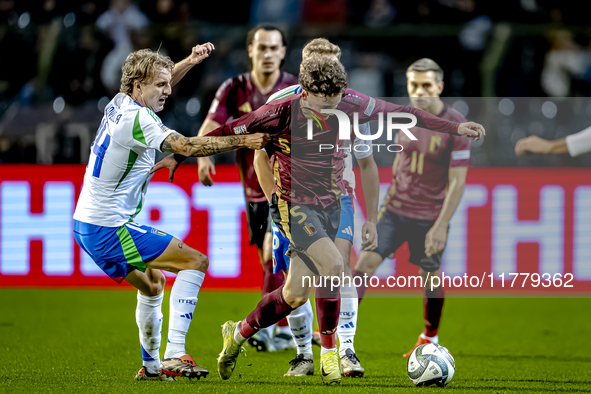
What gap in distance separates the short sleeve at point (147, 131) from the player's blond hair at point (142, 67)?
0.94ft

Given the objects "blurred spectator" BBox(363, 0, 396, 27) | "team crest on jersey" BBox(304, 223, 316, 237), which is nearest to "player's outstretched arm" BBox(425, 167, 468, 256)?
"team crest on jersey" BBox(304, 223, 316, 237)

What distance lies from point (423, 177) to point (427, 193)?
138 millimetres

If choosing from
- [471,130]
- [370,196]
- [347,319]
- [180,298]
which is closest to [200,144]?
[180,298]

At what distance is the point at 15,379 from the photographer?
14.0 ft

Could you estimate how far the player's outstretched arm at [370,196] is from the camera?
4762 mm

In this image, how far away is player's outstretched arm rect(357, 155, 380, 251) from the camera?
15.6 ft

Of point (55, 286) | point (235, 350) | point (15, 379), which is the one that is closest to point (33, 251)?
point (55, 286)

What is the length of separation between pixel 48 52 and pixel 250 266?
12.8 ft

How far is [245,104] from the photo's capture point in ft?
19.9

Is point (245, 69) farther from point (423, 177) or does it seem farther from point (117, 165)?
point (117, 165)

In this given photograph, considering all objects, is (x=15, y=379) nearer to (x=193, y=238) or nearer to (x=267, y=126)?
(x=267, y=126)

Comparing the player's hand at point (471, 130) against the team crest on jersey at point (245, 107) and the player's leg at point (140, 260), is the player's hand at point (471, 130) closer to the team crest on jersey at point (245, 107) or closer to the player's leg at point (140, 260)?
the player's leg at point (140, 260)


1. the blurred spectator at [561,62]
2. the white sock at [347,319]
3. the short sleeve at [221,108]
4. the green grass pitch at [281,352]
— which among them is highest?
the blurred spectator at [561,62]

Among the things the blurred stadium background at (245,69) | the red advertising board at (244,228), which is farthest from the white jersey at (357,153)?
the red advertising board at (244,228)
